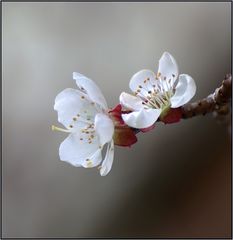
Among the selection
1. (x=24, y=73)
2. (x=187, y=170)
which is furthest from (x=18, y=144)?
(x=187, y=170)

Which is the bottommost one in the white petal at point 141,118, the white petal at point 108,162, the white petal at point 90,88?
the white petal at point 108,162

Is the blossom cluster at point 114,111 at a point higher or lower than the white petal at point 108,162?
higher

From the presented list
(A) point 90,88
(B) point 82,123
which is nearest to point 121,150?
(B) point 82,123

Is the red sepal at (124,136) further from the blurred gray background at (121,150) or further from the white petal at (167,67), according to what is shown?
the blurred gray background at (121,150)

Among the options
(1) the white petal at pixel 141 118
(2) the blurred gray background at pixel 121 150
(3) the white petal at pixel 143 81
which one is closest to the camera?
(1) the white petal at pixel 141 118

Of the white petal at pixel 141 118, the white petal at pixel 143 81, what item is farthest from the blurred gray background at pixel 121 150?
the white petal at pixel 141 118

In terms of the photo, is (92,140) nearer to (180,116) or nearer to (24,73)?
(180,116)

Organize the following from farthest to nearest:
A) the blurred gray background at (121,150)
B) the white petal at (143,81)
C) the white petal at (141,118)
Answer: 1. the blurred gray background at (121,150)
2. the white petal at (143,81)
3. the white petal at (141,118)
